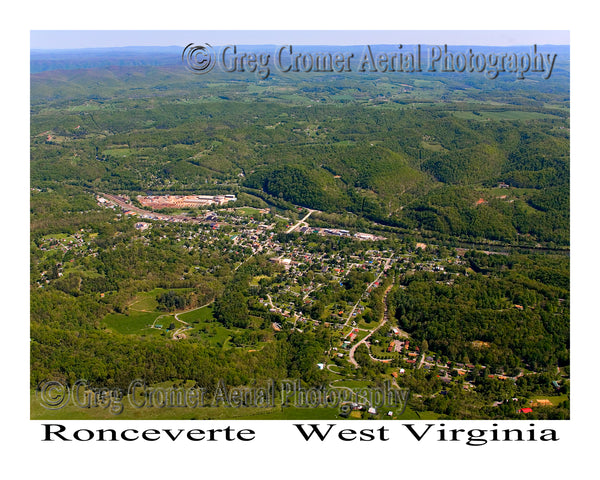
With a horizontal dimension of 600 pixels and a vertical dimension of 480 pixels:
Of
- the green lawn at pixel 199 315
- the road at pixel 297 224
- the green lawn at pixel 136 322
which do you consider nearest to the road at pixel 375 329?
the green lawn at pixel 199 315

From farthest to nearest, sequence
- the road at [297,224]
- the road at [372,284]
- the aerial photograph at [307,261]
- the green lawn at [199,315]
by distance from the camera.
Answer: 1. the road at [297,224]
2. the green lawn at [199,315]
3. the road at [372,284]
4. the aerial photograph at [307,261]

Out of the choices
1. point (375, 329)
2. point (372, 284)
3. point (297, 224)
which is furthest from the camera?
point (297, 224)

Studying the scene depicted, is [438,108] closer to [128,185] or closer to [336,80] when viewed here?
[336,80]

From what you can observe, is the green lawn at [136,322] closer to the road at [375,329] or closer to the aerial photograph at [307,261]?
the aerial photograph at [307,261]

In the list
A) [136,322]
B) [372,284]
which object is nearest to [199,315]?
[136,322]

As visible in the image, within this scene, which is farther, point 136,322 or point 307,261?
point 307,261

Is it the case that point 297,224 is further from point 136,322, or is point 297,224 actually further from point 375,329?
point 136,322

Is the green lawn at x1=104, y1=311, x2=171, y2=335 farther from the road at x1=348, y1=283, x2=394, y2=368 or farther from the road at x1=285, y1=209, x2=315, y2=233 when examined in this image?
the road at x1=285, y1=209, x2=315, y2=233

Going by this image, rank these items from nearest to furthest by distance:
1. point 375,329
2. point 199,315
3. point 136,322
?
point 375,329 < point 136,322 < point 199,315

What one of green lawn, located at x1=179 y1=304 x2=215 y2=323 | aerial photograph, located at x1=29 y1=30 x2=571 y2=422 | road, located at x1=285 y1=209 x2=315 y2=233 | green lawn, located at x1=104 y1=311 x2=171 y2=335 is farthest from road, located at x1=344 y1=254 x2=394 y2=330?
road, located at x1=285 y1=209 x2=315 y2=233
